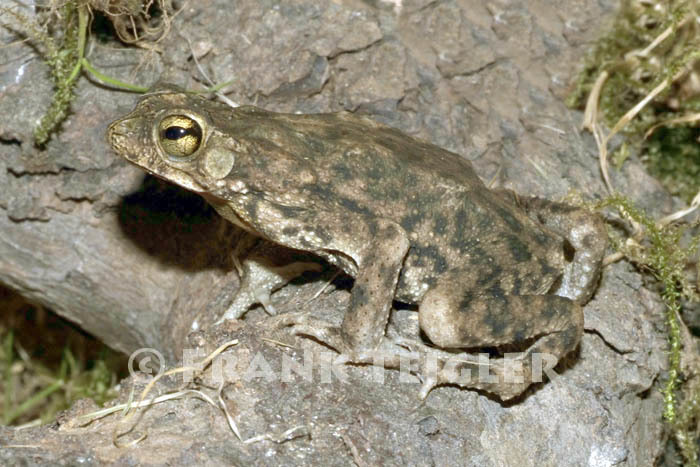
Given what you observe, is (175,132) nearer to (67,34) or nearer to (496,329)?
(67,34)

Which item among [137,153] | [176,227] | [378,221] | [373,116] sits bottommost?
[176,227]

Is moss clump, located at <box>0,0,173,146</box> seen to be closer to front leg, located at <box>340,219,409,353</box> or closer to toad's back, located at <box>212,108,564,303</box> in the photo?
toad's back, located at <box>212,108,564,303</box>

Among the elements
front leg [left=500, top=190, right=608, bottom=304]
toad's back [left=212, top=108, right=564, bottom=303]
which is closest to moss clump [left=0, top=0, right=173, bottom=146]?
toad's back [left=212, top=108, right=564, bottom=303]

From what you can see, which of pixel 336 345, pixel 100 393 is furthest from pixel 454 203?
pixel 100 393

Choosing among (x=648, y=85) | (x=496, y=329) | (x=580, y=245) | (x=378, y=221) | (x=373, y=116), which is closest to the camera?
(x=496, y=329)

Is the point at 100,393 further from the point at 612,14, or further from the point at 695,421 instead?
the point at 612,14

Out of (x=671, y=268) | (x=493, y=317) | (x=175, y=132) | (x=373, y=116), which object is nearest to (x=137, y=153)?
(x=175, y=132)
